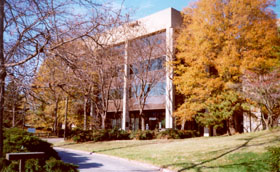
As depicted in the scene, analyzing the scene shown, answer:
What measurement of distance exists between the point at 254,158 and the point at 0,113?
9548mm

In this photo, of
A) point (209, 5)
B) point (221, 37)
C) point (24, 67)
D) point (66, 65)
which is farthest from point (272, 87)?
point (24, 67)

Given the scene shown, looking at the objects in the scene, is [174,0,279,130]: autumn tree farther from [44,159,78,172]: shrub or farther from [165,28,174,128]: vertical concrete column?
[44,159,78,172]: shrub

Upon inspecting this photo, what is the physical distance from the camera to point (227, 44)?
20062 millimetres

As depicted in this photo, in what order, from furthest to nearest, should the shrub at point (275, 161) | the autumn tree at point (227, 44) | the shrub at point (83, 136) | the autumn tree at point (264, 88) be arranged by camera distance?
the shrub at point (83, 136) < the autumn tree at point (227, 44) < the autumn tree at point (264, 88) < the shrub at point (275, 161)

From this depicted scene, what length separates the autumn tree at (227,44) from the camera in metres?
19.0

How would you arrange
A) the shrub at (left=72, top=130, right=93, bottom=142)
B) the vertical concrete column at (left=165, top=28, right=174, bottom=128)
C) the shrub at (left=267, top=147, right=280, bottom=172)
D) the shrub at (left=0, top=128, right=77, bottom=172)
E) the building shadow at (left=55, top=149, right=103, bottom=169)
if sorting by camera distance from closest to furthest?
1. the shrub at (left=0, top=128, right=77, bottom=172)
2. the shrub at (left=267, top=147, right=280, bottom=172)
3. the building shadow at (left=55, top=149, right=103, bottom=169)
4. the shrub at (left=72, top=130, right=93, bottom=142)
5. the vertical concrete column at (left=165, top=28, right=174, bottom=128)

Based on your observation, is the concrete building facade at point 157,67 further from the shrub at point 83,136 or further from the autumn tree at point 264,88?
the autumn tree at point 264,88

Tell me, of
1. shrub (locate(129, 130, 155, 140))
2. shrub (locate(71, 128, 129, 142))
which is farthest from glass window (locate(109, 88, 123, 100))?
shrub (locate(129, 130, 155, 140))

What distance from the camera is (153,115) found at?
3475 cm

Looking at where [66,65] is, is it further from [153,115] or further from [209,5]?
[153,115]

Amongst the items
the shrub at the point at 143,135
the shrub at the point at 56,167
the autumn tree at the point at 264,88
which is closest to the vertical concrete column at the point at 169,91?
the shrub at the point at 143,135

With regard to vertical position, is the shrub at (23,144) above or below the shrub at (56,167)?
above

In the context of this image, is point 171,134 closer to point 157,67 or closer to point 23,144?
point 157,67

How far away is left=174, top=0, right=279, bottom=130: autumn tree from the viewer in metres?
19.0
